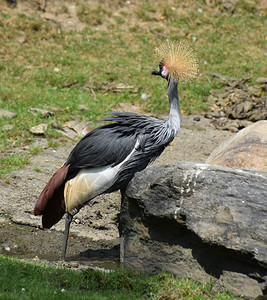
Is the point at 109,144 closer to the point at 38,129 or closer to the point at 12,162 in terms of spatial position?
the point at 12,162

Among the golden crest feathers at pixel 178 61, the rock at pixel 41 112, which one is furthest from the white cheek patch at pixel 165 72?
the rock at pixel 41 112

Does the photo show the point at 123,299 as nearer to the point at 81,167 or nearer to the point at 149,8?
the point at 81,167

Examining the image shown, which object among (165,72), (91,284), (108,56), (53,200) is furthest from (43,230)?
(108,56)

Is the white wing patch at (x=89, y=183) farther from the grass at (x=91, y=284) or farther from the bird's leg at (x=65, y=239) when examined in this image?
the grass at (x=91, y=284)

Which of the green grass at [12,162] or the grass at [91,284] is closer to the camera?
the grass at [91,284]

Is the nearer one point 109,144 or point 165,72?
point 109,144

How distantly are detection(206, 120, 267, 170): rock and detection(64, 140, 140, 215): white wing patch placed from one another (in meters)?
1.20

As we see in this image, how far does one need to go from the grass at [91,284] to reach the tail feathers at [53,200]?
0.86m

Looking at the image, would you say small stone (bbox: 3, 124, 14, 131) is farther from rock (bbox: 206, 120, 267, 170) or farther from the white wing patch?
rock (bbox: 206, 120, 267, 170)

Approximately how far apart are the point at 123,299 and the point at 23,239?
2.22 m

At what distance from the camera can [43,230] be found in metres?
6.50

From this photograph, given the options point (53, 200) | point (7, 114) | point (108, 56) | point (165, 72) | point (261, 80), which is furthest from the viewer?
point (108, 56)

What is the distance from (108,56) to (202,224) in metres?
8.23

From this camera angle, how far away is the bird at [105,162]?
18.1ft
